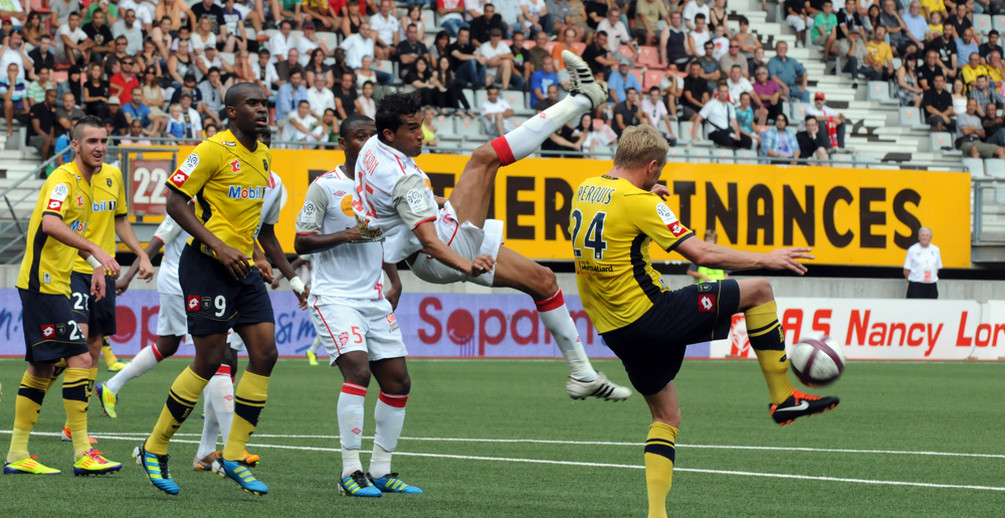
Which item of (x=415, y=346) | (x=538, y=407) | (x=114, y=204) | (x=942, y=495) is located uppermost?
(x=114, y=204)

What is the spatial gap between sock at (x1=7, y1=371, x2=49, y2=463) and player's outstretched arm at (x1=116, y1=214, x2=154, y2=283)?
99 centimetres

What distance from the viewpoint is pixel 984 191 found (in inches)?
1061

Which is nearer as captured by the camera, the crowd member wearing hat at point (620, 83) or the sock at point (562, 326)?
the sock at point (562, 326)

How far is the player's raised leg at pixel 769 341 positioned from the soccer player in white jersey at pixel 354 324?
7.22ft

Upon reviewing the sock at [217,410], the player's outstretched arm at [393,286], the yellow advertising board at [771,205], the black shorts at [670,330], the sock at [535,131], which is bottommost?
the yellow advertising board at [771,205]

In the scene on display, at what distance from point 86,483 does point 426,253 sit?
2.58 metres

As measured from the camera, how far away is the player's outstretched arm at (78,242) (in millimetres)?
8188

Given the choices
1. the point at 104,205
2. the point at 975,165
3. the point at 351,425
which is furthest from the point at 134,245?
the point at 975,165

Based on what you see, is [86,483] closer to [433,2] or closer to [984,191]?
[433,2]

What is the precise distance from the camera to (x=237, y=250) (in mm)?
7703

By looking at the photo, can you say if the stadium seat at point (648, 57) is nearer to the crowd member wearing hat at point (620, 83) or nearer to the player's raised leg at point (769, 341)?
the crowd member wearing hat at point (620, 83)

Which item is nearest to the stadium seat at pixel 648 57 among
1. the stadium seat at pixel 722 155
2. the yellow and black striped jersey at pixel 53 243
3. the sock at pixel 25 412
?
the stadium seat at pixel 722 155

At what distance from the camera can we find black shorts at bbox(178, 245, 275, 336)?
7809 millimetres

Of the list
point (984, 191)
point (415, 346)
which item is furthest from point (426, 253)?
point (984, 191)
